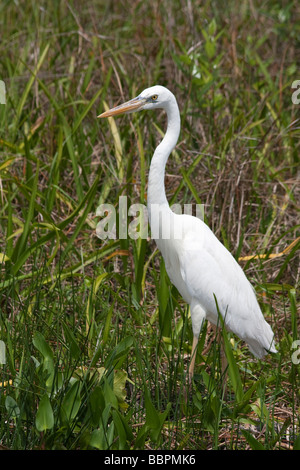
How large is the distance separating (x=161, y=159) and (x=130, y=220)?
101 cm

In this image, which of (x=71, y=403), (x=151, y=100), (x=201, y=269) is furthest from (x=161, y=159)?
(x=71, y=403)

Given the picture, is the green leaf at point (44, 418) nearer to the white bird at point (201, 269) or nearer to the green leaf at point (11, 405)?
the green leaf at point (11, 405)

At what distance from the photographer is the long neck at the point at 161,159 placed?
255cm

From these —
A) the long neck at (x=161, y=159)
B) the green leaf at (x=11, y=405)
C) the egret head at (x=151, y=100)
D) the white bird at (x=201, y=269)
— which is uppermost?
the egret head at (x=151, y=100)

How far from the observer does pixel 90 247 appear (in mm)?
3408

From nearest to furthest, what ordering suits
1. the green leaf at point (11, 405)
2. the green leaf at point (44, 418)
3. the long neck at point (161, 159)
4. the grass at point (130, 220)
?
the green leaf at point (44, 418), the green leaf at point (11, 405), the grass at point (130, 220), the long neck at point (161, 159)

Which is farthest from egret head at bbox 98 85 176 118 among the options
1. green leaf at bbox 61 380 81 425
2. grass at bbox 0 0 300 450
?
green leaf at bbox 61 380 81 425

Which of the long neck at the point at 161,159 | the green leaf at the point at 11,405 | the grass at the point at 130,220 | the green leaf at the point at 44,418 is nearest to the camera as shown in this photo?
the green leaf at the point at 44,418

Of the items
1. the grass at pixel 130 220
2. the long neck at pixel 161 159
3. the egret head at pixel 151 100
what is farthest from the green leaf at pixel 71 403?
the egret head at pixel 151 100

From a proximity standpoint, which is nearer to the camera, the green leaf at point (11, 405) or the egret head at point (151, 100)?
the green leaf at point (11, 405)

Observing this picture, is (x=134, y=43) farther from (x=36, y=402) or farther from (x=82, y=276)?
(x=36, y=402)

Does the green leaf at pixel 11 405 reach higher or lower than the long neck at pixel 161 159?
lower

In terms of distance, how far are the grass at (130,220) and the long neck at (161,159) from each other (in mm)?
392

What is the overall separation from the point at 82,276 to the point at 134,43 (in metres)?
2.18
